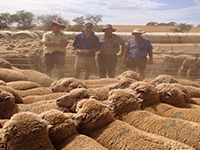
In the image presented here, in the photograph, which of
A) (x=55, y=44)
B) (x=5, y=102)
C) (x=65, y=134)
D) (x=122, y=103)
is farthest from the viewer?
(x=55, y=44)

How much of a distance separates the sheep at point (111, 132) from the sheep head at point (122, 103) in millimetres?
354

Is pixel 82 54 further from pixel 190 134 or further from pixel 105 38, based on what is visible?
pixel 190 134

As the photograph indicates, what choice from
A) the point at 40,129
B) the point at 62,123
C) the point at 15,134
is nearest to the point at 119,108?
the point at 62,123

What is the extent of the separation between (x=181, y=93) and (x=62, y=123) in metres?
2.68

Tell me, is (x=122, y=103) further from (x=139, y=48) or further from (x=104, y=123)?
(x=139, y=48)

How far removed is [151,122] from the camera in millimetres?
3559

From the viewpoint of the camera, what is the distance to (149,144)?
2.82 m

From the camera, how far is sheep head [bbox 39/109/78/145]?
10.4 ft

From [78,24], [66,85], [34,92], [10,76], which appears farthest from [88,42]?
[78,24]

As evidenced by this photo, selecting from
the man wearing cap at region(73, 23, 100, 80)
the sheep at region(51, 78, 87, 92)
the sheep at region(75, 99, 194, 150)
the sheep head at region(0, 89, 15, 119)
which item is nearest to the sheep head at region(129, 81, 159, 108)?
the sheep at region(75, 99, 194, 150)

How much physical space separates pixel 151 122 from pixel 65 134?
1.27 m

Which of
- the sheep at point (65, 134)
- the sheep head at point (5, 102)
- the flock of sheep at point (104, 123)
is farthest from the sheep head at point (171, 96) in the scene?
the sheep head at point (5, 102)

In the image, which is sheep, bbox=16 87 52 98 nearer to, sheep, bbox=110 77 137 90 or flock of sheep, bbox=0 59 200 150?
flock of sheep, bbox=0 59 200 150

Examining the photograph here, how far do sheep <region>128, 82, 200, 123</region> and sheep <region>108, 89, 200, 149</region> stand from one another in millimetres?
415
